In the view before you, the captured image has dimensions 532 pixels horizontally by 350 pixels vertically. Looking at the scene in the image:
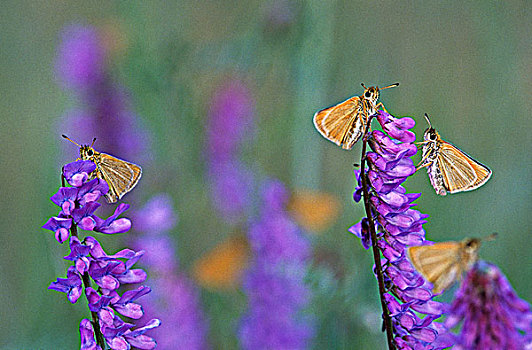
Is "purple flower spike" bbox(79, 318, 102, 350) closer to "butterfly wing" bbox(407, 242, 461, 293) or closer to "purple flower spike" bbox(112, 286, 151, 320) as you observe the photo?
Answer: "purple flower spike" bbox(112, 286, 151, 320)

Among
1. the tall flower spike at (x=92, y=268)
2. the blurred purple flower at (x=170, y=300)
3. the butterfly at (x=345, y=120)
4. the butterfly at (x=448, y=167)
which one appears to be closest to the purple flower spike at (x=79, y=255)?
the tall flower spike at (x=92, y=268)

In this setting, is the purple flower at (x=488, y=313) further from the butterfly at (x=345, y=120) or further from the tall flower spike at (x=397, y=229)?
the butterfly at (x=345, y=120)

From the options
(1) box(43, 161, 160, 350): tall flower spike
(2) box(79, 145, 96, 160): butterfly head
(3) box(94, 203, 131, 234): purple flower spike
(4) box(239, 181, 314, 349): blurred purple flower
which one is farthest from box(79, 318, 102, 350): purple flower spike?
(4) box(239, 181, 314, 349): blurred purple flower

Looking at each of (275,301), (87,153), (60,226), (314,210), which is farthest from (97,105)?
(60,226)

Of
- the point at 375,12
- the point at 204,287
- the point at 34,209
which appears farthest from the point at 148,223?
the point at 375,12

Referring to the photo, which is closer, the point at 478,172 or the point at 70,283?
the point at 70,283

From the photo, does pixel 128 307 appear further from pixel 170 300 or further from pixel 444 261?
pixel 170 300
